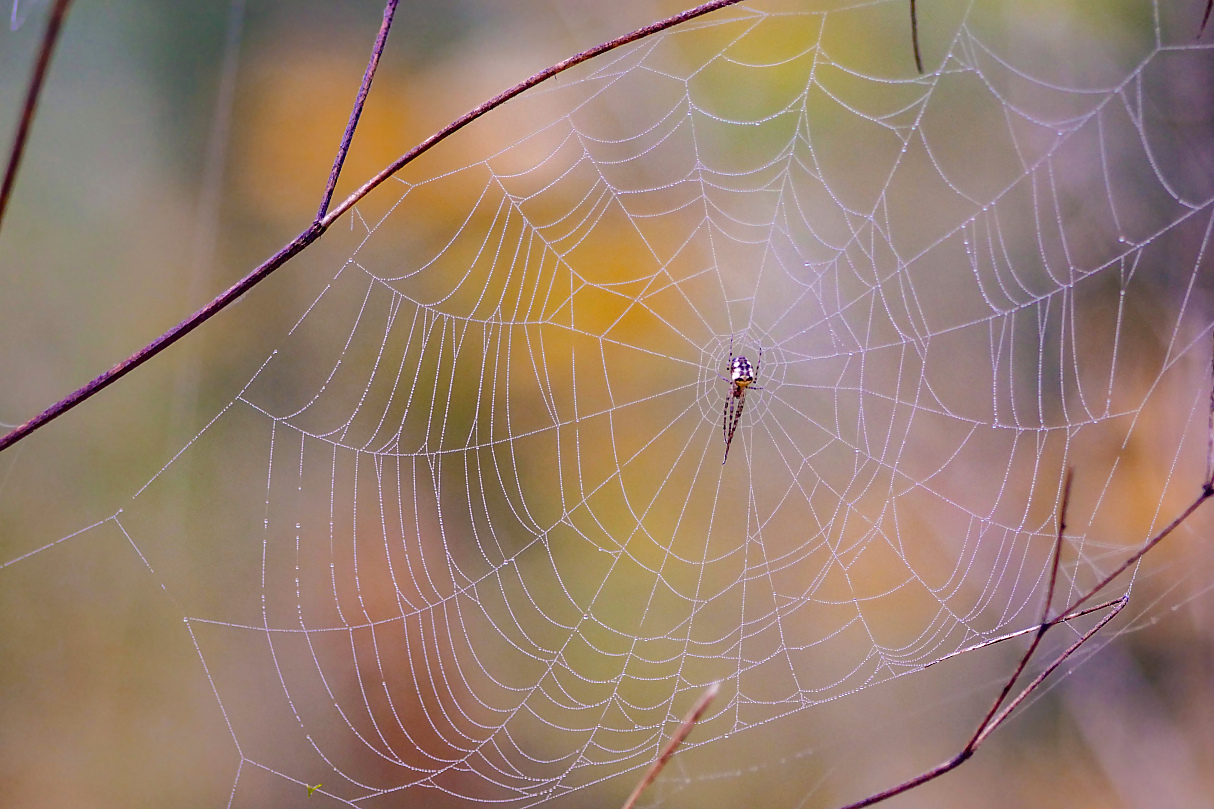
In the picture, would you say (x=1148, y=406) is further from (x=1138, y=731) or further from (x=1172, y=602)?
(x=1138, y=731)

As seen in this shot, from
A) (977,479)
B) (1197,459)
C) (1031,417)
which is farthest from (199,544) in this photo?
(1197,459)

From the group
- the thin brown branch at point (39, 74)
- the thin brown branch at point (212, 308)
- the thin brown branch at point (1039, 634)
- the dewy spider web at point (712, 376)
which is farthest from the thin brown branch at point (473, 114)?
the dewy spider web at point (712, 376)

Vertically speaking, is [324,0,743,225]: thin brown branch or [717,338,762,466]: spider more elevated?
[717,338,762,466]: spider

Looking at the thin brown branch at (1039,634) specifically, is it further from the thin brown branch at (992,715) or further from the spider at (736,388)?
the spider at (736,388)

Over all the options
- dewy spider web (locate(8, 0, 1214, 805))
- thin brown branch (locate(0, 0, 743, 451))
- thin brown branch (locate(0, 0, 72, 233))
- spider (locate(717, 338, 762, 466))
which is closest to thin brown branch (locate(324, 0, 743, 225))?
thin brown branch (locate(0, 0, 743, 451))

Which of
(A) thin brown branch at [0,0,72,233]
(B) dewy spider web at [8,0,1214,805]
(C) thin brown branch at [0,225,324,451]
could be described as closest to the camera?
(A) thin brown branch at [0,0,72,233]

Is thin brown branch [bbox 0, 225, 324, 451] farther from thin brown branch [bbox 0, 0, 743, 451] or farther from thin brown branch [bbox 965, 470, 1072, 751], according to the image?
thin brown branch [bbox 965, 470, 1072, 751]

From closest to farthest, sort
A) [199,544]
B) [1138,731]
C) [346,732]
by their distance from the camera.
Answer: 1. [199,544]
2. [346,732]
3. [1138,731]

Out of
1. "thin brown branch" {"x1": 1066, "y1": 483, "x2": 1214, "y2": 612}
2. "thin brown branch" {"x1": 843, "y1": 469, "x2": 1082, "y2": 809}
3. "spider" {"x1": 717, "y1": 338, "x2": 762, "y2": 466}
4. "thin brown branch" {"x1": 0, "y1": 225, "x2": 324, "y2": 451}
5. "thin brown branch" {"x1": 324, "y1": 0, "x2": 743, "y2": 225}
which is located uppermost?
"spider" {"x1": 717, "y1": 338, "x2": 762, "y2": 466}
